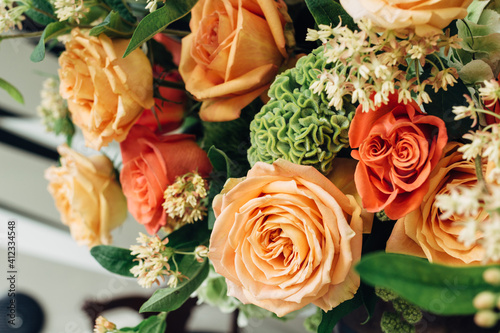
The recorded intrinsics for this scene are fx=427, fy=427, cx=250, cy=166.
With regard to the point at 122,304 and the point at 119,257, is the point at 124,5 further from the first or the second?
the point at 122,304

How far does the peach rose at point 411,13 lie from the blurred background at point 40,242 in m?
0.82

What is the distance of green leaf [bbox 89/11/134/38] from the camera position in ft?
1.58

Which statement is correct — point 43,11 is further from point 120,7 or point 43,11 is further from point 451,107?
point 451,107

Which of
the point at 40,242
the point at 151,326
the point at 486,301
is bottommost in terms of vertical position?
the point at 40,242

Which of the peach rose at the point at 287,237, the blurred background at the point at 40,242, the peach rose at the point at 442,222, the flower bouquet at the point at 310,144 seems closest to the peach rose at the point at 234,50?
the flower bouquet at the point at 310,144

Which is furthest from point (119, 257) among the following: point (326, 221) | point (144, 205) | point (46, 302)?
point (46, 302)

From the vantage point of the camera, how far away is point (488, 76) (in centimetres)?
A: 38

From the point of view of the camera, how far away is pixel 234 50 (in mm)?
478

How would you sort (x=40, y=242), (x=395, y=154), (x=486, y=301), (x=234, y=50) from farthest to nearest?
1. (x=40, y=242)
2. (x=234, y=50)
3. (x=395, y=154)
4. (x=486, y=301)

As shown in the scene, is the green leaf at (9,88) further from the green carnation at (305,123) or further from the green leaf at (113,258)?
the green carnation at (305,123)

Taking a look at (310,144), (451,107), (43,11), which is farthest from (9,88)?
(451,107)

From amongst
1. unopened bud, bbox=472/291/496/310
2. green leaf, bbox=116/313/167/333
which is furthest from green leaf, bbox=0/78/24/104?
unopened bud, bbox=472/291/496/310

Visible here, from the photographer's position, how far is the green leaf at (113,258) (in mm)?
546

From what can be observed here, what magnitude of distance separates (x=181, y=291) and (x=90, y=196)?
243mm
